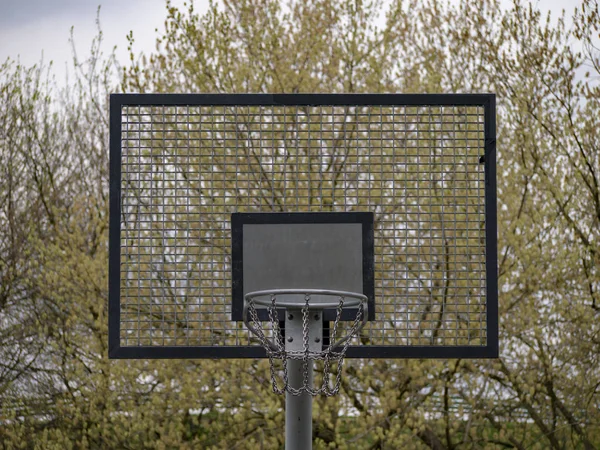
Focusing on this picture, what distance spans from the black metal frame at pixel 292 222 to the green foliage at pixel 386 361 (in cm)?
→ 204

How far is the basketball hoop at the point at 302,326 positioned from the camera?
2.37 metres

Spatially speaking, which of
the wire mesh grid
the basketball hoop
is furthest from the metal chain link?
the wire mesh grid

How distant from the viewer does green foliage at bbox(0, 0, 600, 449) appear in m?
4.67

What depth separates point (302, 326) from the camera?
2.48 m

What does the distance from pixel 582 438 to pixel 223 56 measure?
3239mm

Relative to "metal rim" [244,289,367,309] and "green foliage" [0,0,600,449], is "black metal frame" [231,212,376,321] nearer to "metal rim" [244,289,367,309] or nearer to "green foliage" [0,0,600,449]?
"metal rim" [244,289,367,309]

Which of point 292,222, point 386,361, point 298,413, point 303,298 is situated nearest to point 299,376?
point 298,413

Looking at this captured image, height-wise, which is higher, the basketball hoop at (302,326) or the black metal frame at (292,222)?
the black metal frame at (292,222)

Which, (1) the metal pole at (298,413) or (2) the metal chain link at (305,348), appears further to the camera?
(1) the metal pole at (298,413)

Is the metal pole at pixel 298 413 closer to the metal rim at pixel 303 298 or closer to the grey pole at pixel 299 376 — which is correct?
the grey pole at pixel 299 376

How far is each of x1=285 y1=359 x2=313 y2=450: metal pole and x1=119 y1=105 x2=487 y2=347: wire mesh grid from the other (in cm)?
23

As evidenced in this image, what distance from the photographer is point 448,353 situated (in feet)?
8.55

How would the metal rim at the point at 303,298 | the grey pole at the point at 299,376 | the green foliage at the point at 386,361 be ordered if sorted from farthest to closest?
the green foliage at the point at 386,361
the grey pole at the point at 299,376
the metal rim at the point at 303,298

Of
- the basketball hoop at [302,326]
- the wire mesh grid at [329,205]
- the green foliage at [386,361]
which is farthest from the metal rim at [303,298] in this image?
the green foliage at [386,361]
